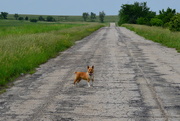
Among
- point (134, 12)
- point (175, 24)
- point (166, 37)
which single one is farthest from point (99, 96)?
point (134, 12)

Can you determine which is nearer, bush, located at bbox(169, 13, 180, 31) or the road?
the road

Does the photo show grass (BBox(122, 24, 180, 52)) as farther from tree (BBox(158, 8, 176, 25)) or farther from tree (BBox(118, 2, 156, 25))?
tree (BBox(118, 2, 156, 25))

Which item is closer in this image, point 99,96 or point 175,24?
point 99,96

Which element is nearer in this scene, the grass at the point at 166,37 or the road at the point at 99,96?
the road at the point at 99,96

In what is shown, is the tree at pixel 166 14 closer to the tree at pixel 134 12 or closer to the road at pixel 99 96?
the tree at pixel 134 12

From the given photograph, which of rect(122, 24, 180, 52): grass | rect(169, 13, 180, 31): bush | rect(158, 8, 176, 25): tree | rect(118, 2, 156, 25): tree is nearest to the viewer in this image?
rect(122, 24, 180, 52): grass

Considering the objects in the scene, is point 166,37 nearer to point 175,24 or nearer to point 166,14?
point 175,24

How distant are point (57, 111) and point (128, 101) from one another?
6.18 ft

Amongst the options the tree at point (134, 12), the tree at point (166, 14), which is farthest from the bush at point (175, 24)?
the tree at point (134, 12)

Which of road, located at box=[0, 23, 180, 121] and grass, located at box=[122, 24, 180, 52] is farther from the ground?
road, located at box=[0, 23, 180, 121]

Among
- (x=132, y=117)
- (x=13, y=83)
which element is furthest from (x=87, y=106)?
(x=13, y=83)

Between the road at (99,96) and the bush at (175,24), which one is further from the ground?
the bush at (175,24)

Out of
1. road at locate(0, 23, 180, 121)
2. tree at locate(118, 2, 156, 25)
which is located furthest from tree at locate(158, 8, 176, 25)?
road at locate(0, 23, 180, 121)

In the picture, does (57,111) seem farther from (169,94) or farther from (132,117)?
(169,94)
